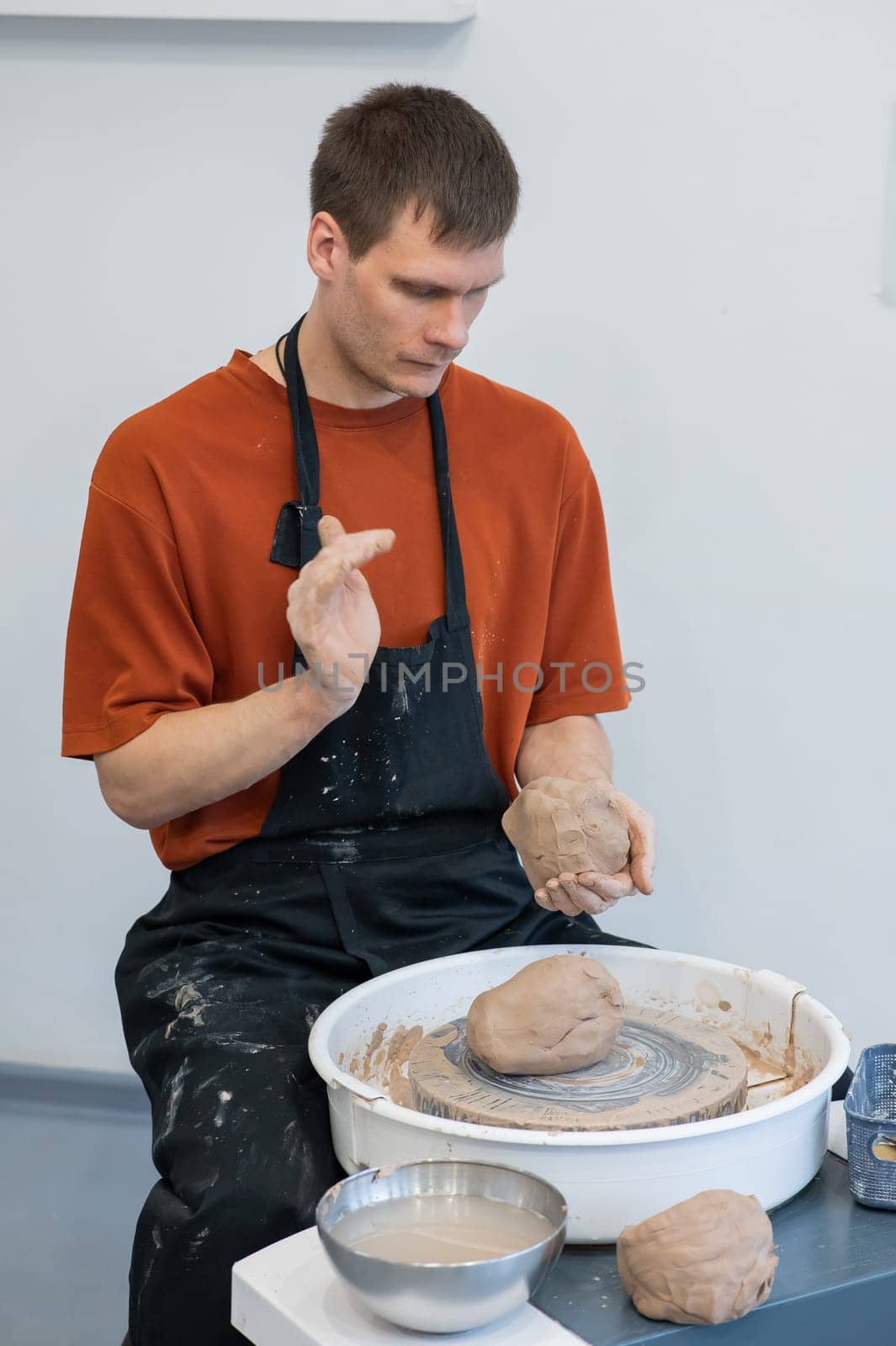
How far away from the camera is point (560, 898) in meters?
1.63

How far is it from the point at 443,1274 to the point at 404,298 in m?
1.15

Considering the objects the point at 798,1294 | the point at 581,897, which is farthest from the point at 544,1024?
the point at 798,1294

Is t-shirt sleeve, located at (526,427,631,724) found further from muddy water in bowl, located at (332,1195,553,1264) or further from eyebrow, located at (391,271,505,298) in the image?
muddy water in bowl, located at (332,1195,553,1264)

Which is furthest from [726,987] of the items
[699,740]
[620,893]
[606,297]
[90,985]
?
[90,985]

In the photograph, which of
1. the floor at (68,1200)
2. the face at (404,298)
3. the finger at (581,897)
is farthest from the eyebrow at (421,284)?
the floor at (68,1200)

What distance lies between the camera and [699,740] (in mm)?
2545

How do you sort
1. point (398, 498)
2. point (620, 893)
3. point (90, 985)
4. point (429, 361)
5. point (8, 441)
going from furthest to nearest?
point (90, 985)
point (8, 441)
point (398, 498)
point (429, 361)
point (620, 893)

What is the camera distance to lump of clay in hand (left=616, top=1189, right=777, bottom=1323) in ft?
3.65

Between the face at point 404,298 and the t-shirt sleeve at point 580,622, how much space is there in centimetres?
35

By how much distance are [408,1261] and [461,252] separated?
1162mm

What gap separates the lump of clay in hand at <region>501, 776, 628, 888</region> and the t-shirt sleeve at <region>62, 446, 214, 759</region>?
479 mm

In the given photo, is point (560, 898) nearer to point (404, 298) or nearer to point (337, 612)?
point (337, 612)

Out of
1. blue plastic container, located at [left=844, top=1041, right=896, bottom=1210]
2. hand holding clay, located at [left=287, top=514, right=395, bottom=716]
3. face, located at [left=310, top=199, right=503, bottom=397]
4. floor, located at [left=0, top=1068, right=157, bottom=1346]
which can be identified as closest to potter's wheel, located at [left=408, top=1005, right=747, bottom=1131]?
blue plastic container, located at [left=844, top=1041, right=896, bottom=1210]

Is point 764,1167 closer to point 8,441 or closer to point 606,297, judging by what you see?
point 606,297
